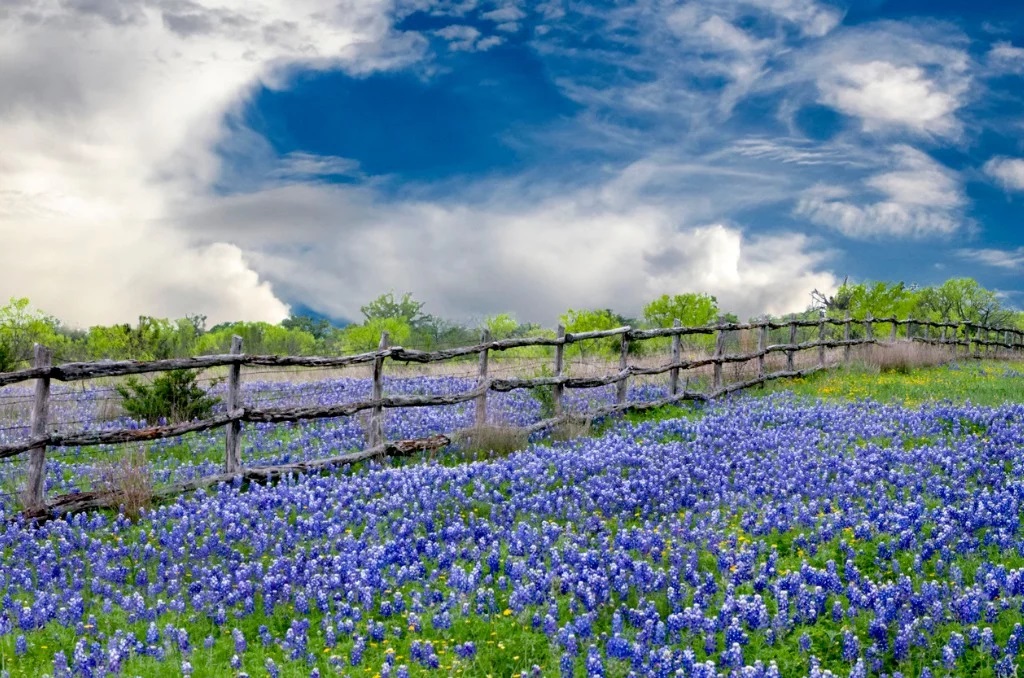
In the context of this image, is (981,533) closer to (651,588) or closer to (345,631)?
(651,588)

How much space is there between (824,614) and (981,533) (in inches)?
98.9

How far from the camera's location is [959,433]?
12.6m

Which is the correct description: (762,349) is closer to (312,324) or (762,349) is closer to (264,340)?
(264,340)

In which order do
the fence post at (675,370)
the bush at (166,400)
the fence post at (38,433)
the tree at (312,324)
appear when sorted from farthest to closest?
the tree at (312,324) → the fence post at (675,370) → the bush at (166,400) → the fence post at (38,433)

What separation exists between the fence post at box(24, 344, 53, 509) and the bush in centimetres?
531

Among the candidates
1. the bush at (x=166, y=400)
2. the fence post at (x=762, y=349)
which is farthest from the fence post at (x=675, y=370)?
the bush at (x=166, y=400)

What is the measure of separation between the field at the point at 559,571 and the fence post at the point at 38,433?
56 cm

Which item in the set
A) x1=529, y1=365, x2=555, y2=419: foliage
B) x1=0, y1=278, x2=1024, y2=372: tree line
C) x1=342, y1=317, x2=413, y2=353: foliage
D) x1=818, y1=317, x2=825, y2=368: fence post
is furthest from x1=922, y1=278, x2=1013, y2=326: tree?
x1=529, y1=365, x2=555, y2=419: foliage

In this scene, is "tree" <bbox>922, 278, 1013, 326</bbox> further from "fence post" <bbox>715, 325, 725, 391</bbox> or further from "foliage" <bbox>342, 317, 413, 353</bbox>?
"fence post" <bbox>715, 325, 725, 391</bbox>

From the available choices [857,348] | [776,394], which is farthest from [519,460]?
[857,348]

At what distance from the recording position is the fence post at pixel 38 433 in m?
9.33

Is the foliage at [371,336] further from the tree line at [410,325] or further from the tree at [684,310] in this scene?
the tree at [684,310]

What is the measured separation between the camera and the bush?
1493 centimetres

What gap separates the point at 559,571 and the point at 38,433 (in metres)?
6.21
